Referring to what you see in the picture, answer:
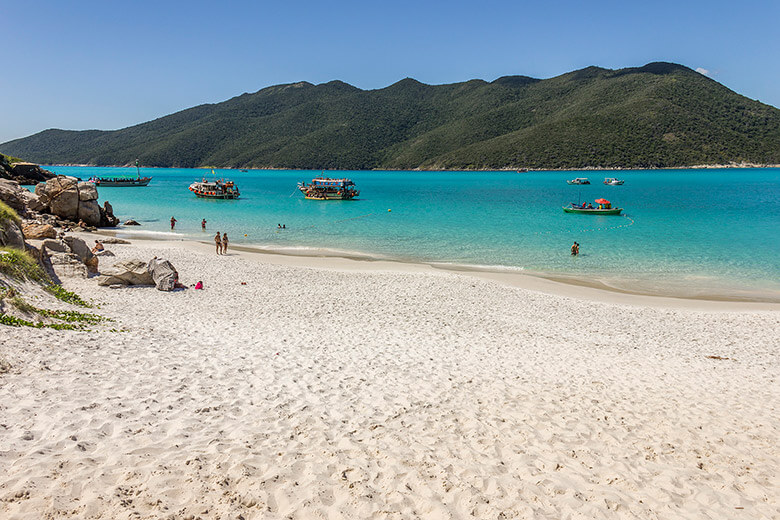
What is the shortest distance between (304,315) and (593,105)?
150 meters

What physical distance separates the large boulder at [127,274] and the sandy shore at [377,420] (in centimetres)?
238

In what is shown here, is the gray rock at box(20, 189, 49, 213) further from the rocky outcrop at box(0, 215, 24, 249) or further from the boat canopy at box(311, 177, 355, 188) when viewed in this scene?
the boat canopy at box(311, 177, 355, 188)

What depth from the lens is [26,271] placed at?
1069 cm

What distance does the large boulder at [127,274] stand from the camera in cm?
1452

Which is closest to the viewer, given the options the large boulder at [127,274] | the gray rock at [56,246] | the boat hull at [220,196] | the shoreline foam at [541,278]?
the large boulder at [127,274]

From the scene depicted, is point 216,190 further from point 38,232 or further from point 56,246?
point 56,246

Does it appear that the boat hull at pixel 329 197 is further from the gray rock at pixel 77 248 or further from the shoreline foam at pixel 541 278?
the gray rock at pixel 77 248

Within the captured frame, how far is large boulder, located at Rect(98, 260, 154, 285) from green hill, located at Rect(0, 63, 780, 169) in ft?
437

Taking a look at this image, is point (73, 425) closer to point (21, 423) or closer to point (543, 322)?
point (21, 423)

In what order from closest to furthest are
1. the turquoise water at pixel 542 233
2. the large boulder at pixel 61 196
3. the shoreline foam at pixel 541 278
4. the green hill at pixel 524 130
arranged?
the shoreline foam at pixel 541 278 < the turquoise water at pixel 542 233 < the large boulder at pixel 61 196 < the green hill at pixel 524 130

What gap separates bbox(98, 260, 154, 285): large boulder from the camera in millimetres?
14516

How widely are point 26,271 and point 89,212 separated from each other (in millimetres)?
27897

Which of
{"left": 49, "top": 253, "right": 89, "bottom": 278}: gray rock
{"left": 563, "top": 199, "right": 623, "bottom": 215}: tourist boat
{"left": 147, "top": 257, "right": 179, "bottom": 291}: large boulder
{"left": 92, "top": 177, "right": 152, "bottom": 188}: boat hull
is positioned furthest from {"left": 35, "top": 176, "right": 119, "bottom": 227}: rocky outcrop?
{"left": 92, "top": 177, "right": 152, "bottom": 188}: boat hull

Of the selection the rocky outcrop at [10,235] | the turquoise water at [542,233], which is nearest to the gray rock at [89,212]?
the turquoise water at [542,233]
